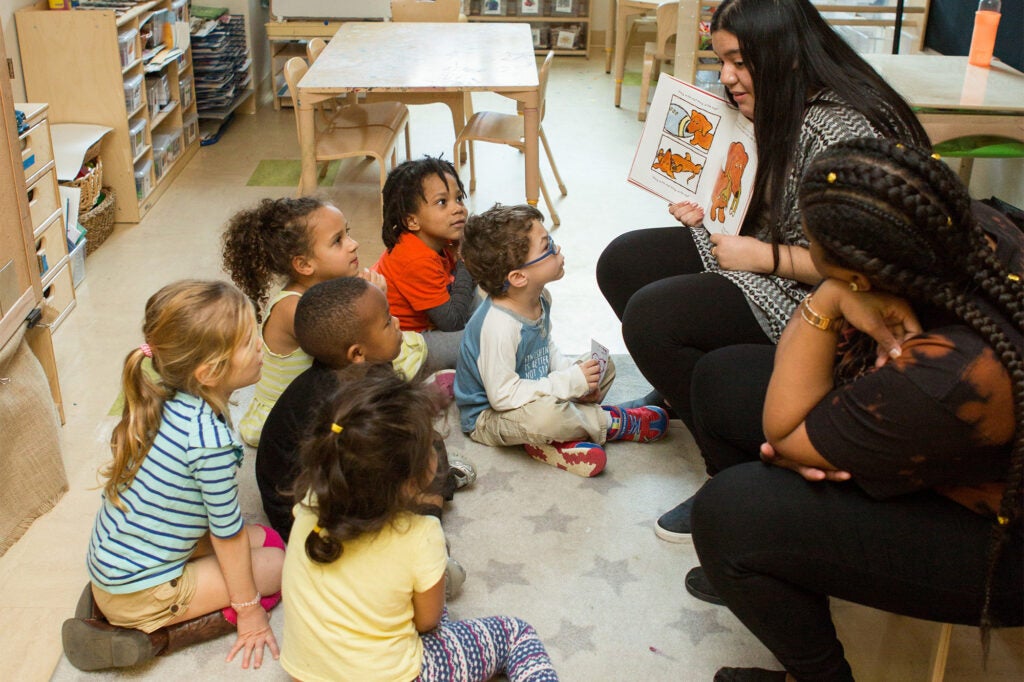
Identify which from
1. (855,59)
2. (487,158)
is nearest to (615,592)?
(855,59)

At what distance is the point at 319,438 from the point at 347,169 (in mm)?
3366

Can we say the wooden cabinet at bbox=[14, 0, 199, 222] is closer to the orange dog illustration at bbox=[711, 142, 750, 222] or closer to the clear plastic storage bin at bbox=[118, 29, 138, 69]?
the clear plastic storage bin at bbox=[118, 29, 138, 69]

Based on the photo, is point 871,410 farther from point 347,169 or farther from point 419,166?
point 347,169

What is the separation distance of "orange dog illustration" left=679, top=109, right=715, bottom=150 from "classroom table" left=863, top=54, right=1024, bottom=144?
497 mm

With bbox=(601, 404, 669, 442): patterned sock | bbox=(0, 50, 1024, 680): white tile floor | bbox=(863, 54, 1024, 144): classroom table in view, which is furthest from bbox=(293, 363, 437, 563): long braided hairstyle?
bbox=(863, 54, 1024, 144): classroom table

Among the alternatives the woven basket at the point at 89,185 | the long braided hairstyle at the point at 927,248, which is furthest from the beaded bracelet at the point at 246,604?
the woven basket at the point at 89,185

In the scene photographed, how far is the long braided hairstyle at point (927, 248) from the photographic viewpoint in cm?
129

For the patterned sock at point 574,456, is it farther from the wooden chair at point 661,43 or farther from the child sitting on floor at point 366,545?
the wooden chair at point 661,43

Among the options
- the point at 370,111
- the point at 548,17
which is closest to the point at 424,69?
the point at 370,111

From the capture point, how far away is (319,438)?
4.91ft

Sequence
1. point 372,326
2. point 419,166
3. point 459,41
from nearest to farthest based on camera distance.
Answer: point 372,326
point 419,166
point 459,41

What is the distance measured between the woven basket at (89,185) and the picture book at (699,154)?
2046mm

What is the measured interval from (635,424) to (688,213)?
0.54 m

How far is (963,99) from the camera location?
2.63 meters
